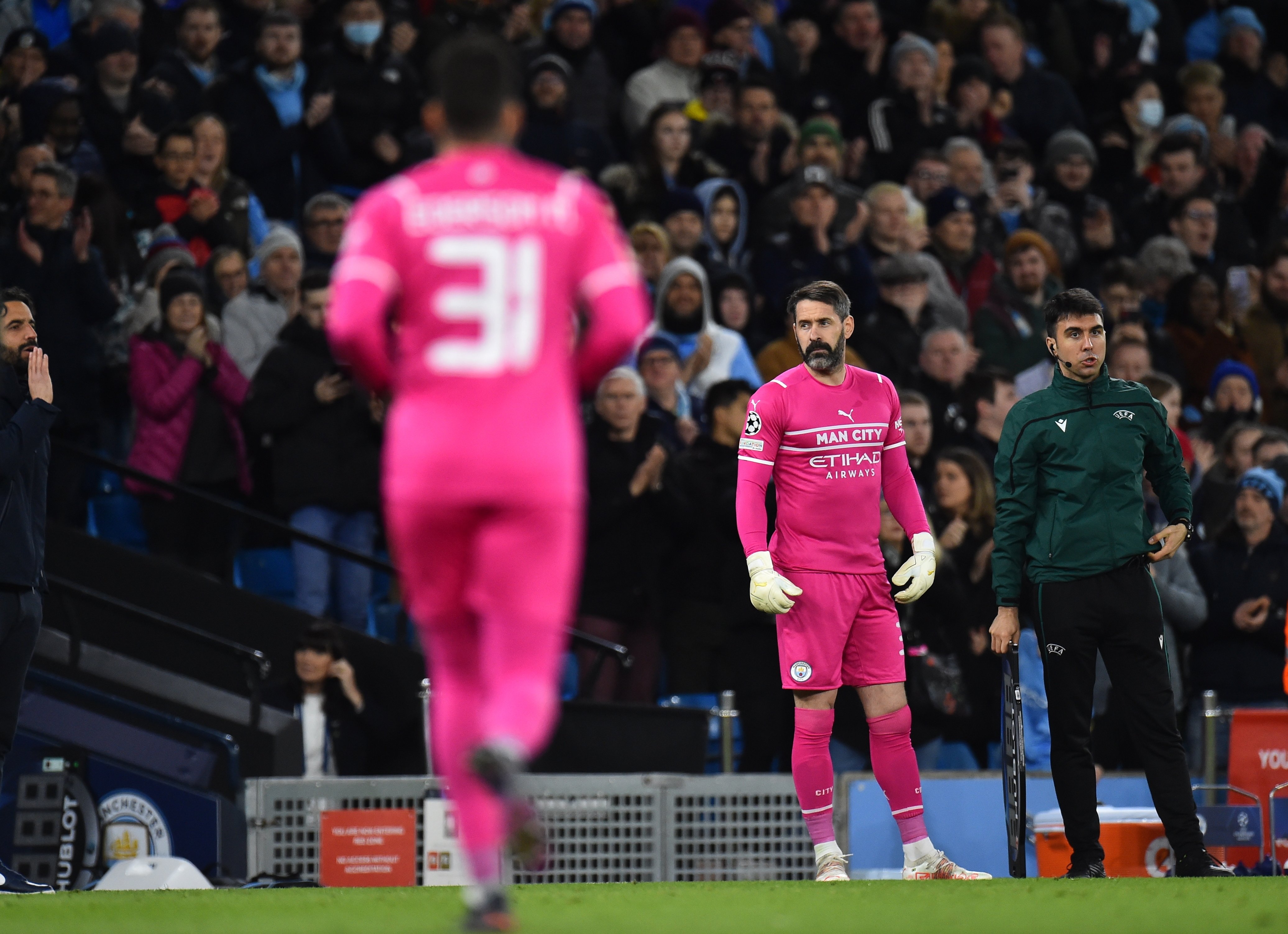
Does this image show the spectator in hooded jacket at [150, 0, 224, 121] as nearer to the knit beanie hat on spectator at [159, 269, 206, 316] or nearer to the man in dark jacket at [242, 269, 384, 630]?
the knit beanie hat on spectator at [159, 269, 206, 316]

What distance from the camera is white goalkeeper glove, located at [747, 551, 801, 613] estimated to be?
7113 millimetres

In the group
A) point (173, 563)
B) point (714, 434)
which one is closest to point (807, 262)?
point (714, 434)

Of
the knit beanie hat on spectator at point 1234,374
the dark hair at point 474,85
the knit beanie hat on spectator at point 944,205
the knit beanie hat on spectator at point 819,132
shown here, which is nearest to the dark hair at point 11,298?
the dark hair at point 474,85

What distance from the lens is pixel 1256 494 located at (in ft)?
34.9

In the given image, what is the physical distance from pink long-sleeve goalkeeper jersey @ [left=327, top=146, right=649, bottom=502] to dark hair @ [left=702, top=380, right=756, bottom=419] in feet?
18.7

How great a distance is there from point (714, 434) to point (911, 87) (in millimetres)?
5696

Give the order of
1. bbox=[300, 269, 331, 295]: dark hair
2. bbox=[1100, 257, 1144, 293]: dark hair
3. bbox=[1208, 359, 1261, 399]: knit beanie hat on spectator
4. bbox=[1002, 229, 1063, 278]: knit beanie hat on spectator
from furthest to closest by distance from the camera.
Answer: bbox=[1100, 257, 1144, 293]: dark hair → bbox=[1002, 229, 1063, 278]: knit beanie hat on spectator → bbox=[1208, 359, 1261, 399]: knit beanie hat on spectator → bbox=[300, 269, 331, 295]: dark hair

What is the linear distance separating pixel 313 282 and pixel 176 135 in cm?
174

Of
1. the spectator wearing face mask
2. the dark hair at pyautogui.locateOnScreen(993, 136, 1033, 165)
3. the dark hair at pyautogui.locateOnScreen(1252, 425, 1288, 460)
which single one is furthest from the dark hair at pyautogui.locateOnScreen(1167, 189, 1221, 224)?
the spectator wearing face mask

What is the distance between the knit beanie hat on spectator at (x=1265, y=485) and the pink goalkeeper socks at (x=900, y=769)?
434cm

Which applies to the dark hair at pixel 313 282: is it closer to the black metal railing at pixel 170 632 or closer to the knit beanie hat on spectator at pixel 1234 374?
A: the black metal railing at pixel 170 632

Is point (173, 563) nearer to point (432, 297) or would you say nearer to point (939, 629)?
point (939, 629)

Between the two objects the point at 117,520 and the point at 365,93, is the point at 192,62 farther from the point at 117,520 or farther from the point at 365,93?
the point at 117,520

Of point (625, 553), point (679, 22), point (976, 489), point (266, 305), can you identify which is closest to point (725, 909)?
point (625, 553)
